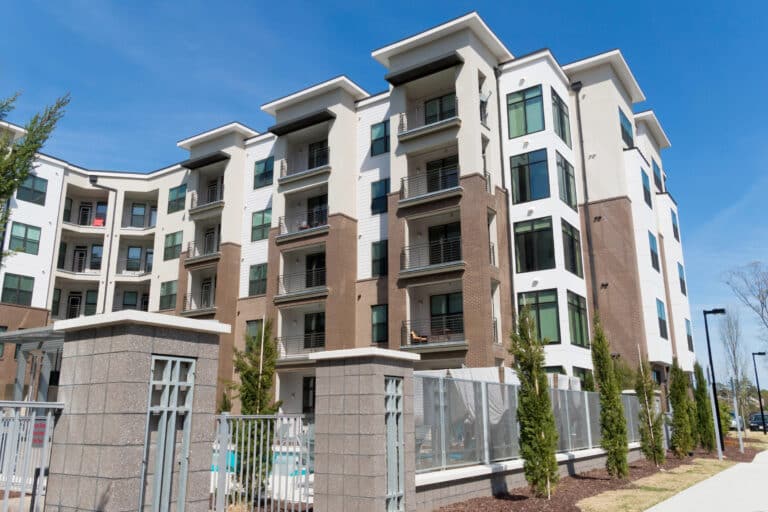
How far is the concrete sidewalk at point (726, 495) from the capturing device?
13.2 metres

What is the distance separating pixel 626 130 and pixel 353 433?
30.6 m

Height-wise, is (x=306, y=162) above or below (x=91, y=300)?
above

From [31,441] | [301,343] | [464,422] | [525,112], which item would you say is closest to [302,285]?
[301,343]

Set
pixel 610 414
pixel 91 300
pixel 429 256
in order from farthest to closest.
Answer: pixel 91 300
pixel 429 256
pixel 610 414

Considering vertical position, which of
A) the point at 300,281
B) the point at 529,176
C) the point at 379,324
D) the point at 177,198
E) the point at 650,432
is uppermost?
the point at 177,198

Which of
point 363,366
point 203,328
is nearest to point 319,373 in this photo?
point 363,366

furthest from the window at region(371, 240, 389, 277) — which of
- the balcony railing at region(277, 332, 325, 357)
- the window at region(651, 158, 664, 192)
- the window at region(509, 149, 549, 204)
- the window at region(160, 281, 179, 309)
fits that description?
Result: the window at region(651, 158, 664, 192)

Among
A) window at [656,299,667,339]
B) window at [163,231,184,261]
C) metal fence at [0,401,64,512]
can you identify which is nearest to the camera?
metal fence at [0,401,64,512]

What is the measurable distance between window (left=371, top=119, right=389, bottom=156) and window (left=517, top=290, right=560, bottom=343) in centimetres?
1106

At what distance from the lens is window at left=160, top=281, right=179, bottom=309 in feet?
131

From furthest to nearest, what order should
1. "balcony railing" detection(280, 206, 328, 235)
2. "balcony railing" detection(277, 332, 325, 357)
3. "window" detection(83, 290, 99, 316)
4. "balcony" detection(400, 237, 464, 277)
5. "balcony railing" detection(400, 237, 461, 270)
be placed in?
"window" detection(83, 290, 99, 316) < "balcony railing" detection(280, 206, 328, 235) < "balcony railing" detection(277, 332, 325, 357) < "balcony railing" detection(400, 237, 461, 270) < "balcony" detection(400, 237, 464, 277)

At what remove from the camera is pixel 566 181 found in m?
31.5

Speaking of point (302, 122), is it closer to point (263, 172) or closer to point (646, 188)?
point (263, 172)

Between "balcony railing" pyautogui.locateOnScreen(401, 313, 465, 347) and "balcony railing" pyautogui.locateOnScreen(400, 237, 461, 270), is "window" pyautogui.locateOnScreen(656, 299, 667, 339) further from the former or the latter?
"balcony railing" pyautogui.locateOnScreen(400, 237, 461, 270)
